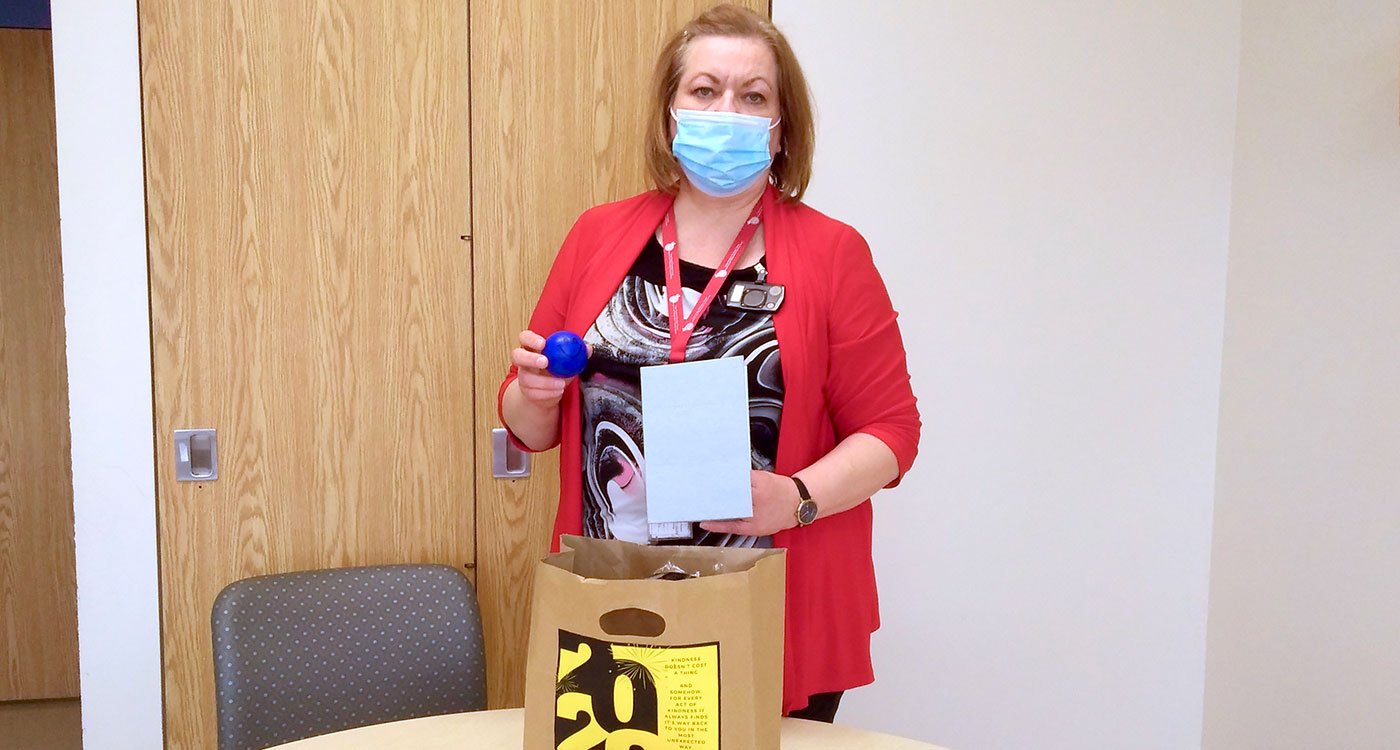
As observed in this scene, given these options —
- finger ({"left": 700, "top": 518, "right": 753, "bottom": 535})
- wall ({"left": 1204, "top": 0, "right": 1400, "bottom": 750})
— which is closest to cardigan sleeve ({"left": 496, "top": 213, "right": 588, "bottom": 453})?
finger ({"left": 700, "top": 518, "right": 753, "bottom": 535})

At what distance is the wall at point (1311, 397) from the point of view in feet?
6.78

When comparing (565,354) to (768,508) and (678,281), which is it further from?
(768,508)

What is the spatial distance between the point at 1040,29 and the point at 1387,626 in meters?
1.53

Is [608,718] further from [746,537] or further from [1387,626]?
[1387,626]

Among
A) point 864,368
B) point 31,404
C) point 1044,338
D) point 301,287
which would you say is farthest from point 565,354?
point 31,404

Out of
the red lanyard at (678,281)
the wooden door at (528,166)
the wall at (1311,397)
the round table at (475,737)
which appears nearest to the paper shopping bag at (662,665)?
the round table at (475,737)

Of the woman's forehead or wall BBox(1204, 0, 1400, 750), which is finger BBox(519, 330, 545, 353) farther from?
wall BBox(1204, 0, 1400, 750)

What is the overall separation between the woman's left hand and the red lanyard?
0.75 ft

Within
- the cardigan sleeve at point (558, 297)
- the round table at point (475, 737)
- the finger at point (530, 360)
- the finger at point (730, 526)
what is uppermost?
the cardigan sleeve at point (558, 297)

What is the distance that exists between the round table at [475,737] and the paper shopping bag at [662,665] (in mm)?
239

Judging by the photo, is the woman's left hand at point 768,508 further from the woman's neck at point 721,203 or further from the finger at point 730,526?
the woman's neck at point 721,203

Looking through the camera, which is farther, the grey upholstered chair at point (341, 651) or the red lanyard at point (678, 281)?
the grey upholstered chair at point (341, 651)

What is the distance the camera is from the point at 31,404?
141 inches

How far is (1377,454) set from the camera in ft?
6.82
